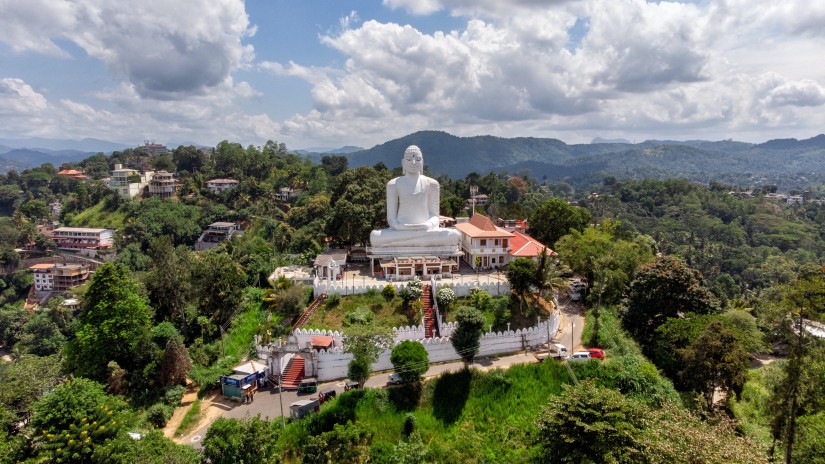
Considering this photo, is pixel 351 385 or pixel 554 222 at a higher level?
pixel 554 222

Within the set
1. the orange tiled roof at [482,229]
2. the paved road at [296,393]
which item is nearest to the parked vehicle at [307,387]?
the paved road at [296,393]

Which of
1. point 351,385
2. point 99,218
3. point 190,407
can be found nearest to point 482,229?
point 351,385

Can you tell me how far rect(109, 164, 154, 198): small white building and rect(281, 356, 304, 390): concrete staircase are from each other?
206 ft

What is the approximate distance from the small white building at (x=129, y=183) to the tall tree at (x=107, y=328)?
56151mm

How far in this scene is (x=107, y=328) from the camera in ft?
69.5

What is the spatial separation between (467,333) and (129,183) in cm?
7169

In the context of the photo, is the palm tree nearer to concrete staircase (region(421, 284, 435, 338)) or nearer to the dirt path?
concrete staircase (region(421, 284, 435, 338))

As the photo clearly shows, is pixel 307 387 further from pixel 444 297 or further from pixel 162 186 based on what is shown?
pixel 162 186

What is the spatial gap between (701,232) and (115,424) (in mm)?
99737

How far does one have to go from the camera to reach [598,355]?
20703mm

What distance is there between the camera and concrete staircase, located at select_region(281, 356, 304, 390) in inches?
793

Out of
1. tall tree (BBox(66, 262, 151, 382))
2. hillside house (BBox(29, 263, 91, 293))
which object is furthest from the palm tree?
hillside house (BBox(29, 263, 91, 293))

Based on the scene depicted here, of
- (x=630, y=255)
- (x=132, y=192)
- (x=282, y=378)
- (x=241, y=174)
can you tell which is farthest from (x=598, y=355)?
(x=132, y=192)

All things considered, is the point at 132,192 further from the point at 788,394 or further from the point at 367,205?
the point at 788,394
